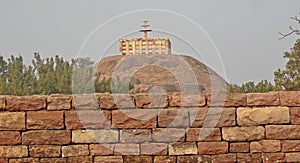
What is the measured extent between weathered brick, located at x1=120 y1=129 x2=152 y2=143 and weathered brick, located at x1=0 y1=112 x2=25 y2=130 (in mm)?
1164

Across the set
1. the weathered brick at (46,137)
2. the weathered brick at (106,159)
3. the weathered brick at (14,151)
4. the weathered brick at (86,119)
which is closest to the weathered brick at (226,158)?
the weathered brick at (106,159)

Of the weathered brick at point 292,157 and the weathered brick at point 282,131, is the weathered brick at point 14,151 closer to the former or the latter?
the weathered brick at point 282,131

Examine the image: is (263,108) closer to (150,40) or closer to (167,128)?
(167,128)

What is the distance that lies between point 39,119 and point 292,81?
5295mm

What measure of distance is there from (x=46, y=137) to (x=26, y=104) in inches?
17.5

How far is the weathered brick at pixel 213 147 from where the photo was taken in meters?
5.91

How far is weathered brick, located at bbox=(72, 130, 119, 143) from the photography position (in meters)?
5.86

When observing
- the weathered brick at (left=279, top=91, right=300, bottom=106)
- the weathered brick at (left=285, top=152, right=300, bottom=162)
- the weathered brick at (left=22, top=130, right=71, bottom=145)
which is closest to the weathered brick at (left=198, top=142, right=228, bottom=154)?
the weathered brick at (left=285, top=152, right=300, bottom=162)

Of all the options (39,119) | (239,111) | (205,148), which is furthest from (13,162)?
(239,111)

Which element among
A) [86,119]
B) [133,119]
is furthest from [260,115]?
[86,119]

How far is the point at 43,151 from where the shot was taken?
5.88m

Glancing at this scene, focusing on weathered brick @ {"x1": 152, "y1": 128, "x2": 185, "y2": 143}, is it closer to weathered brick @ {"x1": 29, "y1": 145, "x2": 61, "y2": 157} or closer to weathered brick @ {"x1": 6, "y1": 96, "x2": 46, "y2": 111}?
weathered brick @ {"x1": 29, "y1": 145, "x2": 61, "y2": 157}

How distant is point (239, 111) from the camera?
19.4 feet

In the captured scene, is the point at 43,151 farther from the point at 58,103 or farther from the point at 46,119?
the point at 58,103
